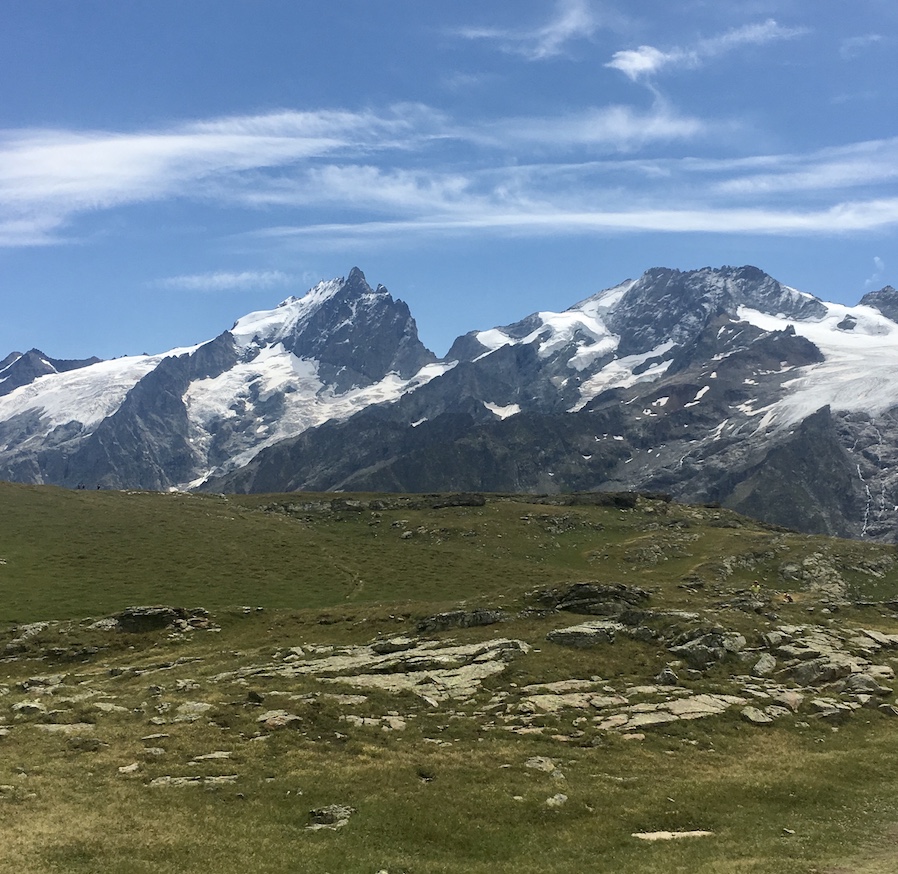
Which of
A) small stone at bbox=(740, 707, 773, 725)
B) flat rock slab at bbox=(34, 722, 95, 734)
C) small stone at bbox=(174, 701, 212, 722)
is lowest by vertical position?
small stone at bbox=(740, 707, 773, 725)

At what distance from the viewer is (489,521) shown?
504ft

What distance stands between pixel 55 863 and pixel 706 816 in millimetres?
24989

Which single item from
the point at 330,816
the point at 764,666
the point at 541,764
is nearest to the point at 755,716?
the point at 764,666

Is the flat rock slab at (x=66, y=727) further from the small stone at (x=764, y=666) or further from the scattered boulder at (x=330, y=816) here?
the small stone at (x=764, y=666)

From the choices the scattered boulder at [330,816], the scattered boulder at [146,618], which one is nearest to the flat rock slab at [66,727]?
the scattered boulder at [330,816]

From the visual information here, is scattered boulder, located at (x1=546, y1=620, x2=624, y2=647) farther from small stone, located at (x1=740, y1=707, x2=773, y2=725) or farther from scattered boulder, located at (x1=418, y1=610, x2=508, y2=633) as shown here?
small stone, located at (x1=740, y1=707, x2=773, y2=725)

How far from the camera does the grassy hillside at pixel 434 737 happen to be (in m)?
27.8

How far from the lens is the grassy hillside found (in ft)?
91.1

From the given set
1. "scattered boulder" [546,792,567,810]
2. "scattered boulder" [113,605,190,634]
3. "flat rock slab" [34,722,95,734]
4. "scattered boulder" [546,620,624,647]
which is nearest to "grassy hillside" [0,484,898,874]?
"scattered boulder" [546,792,567,810]

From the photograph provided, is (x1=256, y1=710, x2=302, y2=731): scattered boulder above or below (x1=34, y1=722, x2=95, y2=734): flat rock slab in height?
below

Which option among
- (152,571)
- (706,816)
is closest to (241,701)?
(706,816)

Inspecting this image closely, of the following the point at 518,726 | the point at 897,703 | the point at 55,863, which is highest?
the point at 55,863

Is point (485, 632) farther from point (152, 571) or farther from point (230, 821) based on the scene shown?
point (152, 571)

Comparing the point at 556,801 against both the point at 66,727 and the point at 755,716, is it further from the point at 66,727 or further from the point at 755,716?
the point at 66,727
